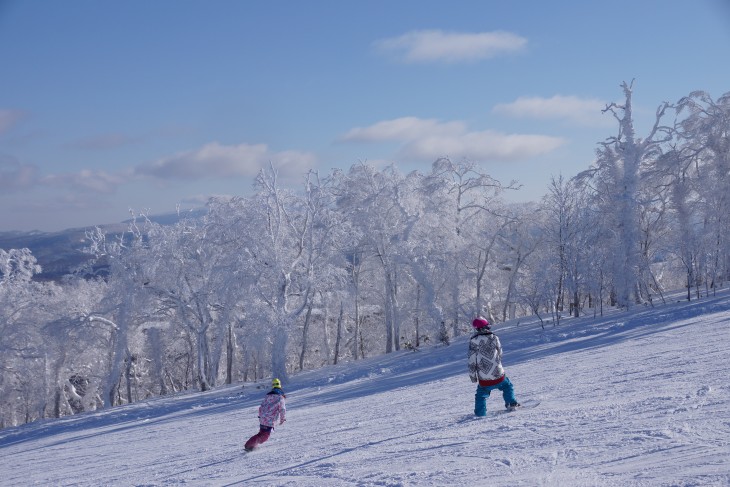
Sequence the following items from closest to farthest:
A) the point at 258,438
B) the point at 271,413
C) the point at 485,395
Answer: the point at 485,395, the point at 258,438, the point at 271,413

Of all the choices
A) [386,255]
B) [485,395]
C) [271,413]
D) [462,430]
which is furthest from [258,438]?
[386,255]

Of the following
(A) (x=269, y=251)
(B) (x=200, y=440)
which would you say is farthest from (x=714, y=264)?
(B) (x=200, y=440)

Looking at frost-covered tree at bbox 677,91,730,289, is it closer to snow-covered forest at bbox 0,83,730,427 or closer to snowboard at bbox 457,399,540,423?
snow-covered forest at bbox 0,83,730,427

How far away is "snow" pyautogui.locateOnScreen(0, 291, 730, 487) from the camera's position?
712cm

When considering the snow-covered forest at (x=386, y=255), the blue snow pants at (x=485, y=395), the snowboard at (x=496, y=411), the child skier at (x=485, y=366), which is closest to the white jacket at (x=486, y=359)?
the child skier at (x=485, y=366)

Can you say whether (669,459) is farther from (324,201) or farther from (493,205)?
(493,205)

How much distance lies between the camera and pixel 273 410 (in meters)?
12.2

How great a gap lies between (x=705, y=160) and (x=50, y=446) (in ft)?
111

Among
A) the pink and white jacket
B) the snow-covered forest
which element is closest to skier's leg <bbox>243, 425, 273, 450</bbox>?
the pink and white jacket

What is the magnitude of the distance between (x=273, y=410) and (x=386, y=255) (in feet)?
74.7

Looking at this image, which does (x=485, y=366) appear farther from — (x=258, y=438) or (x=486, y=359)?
(x=258, y=438)

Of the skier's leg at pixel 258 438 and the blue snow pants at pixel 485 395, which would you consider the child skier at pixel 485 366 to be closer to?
the blue snow pants at pixel 485 395

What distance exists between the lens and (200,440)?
1430 cm

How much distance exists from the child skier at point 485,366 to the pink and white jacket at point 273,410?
13.1ft
